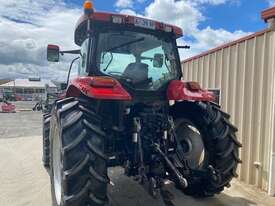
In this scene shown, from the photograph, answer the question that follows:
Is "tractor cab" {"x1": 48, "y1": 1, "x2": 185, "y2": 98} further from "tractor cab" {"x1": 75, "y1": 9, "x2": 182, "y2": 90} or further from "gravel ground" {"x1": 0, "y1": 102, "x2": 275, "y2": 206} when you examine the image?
"gravel ground" {"x1": 0, "y1": 102, "x2": 275, "y2": 206}

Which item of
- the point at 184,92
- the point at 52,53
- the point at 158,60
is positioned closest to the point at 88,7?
the point at 158,60

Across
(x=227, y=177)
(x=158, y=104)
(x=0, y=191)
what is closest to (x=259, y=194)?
(x=227, y=177)

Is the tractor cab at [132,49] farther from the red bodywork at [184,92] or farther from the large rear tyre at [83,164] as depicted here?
the large rear tyre at [83,164]

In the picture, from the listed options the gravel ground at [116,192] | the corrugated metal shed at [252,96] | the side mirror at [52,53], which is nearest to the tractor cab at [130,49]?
the side mirror at [52,53]

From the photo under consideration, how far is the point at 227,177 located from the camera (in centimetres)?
385

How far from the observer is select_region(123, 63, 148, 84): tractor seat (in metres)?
3.67

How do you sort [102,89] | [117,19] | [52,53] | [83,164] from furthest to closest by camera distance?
[52,53]
[117,19]
[102,89]
[83,164]

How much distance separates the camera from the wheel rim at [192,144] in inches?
156

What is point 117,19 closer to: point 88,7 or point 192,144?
point 88,7

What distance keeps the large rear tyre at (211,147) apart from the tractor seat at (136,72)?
813 millimetres

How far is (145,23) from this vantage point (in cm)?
363

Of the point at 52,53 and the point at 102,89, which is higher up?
the point at 52,53

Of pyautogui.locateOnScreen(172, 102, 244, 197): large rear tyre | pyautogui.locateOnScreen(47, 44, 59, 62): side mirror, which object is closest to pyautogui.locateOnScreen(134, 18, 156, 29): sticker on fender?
pyautogui.locateOnScreen(172, 102, 244, 197): large rear tyre

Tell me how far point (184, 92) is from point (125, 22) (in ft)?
3.67
